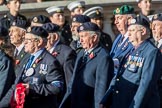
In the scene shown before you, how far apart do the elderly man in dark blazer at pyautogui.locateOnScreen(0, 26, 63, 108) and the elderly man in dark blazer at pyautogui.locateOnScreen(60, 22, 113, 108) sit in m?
0.32

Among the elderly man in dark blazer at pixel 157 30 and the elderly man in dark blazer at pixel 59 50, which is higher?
the elderly man in dark blazer at pixel 157 30

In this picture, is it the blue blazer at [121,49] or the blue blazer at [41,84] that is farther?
the blue blazer at [121,49]

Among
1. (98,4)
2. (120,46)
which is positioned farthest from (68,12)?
(120,46)

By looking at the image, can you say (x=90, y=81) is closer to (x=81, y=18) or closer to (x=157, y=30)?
(x=157, y=30)

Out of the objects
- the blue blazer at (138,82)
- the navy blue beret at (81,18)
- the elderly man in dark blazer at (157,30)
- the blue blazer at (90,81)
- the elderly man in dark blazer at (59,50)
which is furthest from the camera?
the navy blue beret at (81,18)

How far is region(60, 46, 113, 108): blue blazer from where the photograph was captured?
8320 mm

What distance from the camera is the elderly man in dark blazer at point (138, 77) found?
792 centimetres

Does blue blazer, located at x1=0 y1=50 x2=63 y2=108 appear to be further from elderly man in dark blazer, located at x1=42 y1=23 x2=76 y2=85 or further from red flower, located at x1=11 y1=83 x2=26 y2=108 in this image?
elderly man in dark blazer, located at x1=42 y1=23 x2=76 y2=85

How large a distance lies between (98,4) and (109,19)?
457 millimetres

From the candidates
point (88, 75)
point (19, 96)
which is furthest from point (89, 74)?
point (19, 96)

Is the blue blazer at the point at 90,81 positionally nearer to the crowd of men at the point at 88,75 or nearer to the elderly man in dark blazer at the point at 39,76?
the crowd of men at the point at 88,75

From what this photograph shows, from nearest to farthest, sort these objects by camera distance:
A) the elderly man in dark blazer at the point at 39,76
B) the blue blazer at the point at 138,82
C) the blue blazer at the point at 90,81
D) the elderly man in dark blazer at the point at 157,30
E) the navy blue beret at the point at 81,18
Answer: the blue blazer at the point at 138,82
the elderly man in dark blazer at the point at 39,76
the blue blazer at the point at 90,81
the elderly man in dark blazer at the point at 157,30
the navy blue beret at the point at 81,18

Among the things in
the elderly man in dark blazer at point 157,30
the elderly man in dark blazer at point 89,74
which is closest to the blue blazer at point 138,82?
the elderly man in dark blazer at point 89,74

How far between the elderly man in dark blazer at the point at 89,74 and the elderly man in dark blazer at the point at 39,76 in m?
0.32
